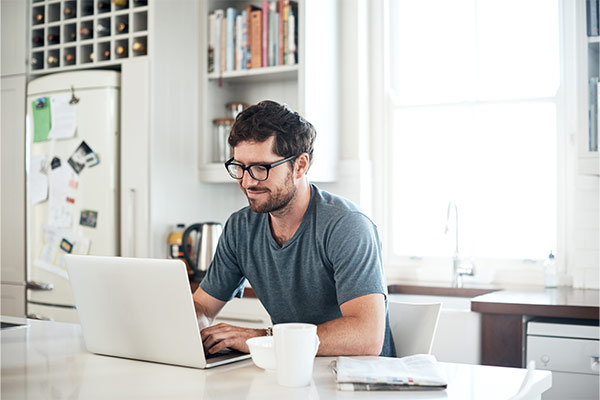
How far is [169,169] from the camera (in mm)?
3584

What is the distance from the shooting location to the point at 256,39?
3.57m

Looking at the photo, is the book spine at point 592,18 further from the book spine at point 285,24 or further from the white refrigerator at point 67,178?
the white refrigerator at point 67,178

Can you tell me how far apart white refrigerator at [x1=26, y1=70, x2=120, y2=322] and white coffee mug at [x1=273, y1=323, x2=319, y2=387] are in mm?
2388

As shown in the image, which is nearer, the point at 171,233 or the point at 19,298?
the point at 171,233

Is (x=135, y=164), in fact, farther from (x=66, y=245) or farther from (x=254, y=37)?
(x=254, y=37)

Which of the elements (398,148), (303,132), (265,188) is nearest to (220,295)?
(265,188)

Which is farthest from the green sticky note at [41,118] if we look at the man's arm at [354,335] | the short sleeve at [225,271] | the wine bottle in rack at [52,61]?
the man's arm at [354,335]

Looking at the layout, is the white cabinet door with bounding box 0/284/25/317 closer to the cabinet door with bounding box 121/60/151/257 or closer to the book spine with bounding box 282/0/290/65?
the cabinet door with bounding box 121/60/151/257

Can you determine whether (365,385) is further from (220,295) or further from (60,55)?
(60,55)

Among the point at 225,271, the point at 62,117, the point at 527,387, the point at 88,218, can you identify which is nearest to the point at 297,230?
the point at 225,271

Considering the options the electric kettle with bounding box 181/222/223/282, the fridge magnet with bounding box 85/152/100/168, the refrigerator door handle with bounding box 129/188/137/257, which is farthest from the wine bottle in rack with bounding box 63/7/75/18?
the electric kettle with bounding box 181/222/223/282

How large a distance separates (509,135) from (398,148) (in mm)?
576

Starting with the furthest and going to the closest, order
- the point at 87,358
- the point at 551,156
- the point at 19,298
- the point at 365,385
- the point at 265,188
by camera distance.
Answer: the point at 19,298
the point at 551,156
the point at 265,188
the point at 87,358
the point at 365,385

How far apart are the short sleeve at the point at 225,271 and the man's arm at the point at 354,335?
0.47 metres
